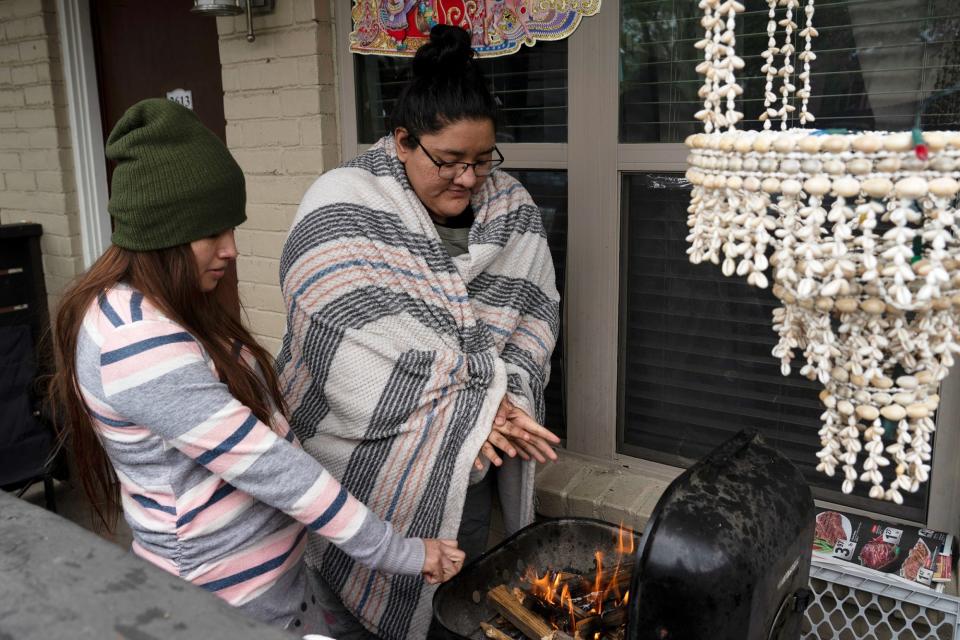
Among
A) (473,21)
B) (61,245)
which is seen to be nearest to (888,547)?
(473,21)

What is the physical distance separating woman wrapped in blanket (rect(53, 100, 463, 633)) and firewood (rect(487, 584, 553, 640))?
31 cm

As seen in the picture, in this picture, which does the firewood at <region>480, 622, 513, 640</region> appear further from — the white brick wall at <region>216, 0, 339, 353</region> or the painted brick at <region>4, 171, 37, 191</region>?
the painted brick at <region>4, 171, 37, 191</region>

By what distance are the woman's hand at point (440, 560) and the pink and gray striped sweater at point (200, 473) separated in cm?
3

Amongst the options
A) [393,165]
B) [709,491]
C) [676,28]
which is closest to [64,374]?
[393,165]

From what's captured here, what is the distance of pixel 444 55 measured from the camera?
6.59 feet

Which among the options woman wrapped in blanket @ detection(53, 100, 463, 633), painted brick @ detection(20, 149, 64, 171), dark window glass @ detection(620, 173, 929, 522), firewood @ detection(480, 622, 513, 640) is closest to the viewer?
woman wrapped in blanket @ detection(53, 100, 463, 633)

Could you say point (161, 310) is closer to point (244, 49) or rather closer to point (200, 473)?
point (200, 473)

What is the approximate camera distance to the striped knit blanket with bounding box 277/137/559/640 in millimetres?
1886

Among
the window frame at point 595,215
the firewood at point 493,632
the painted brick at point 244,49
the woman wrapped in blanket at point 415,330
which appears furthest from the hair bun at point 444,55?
the firewood at point 493,632

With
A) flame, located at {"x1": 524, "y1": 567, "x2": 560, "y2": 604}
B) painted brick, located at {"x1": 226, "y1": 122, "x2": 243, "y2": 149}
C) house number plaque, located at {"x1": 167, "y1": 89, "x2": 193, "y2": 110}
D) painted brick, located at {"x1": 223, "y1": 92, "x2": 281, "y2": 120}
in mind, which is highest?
house number plaque, located at {"x1": 167, "y1": 89, "x2": 193, "y2": 110}

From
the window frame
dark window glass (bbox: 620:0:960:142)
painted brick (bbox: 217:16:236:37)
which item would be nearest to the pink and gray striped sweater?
the window frame

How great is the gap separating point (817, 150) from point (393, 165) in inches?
52.1

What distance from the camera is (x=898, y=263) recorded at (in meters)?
0.84

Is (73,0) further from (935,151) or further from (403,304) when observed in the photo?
(935,151)
